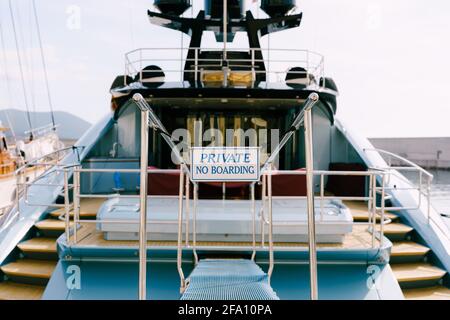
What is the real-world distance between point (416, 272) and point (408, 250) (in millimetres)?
357

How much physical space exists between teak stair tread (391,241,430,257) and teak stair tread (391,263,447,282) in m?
0.14

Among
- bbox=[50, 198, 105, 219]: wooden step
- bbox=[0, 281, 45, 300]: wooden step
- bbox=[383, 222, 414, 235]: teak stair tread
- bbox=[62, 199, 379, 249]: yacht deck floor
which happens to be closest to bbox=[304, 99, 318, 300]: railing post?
bbox=[62, 199, 379, 249]: yacht deck floor

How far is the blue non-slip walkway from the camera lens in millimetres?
2748

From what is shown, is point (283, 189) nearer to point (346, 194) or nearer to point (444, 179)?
point (346, 194)

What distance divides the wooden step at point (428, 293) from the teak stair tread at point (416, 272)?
13 centimetres

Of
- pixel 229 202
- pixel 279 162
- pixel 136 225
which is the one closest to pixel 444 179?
pixel 279 162

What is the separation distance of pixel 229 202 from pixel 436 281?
277 cm

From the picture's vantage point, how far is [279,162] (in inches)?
346

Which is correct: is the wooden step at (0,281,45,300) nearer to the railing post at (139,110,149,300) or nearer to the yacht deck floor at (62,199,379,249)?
the yacht deck floor at (62,199,379,249)

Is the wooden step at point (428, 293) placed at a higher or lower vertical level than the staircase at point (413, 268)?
lower

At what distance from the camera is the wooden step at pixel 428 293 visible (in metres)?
4.57

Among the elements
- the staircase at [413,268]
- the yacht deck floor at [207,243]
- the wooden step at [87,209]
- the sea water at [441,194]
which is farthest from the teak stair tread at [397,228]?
the wooden step at [87,209]

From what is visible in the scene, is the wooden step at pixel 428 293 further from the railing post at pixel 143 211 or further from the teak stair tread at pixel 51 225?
the teak stair tread at pixel 51 225

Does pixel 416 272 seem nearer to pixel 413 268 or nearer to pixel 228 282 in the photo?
pixel 413 268
